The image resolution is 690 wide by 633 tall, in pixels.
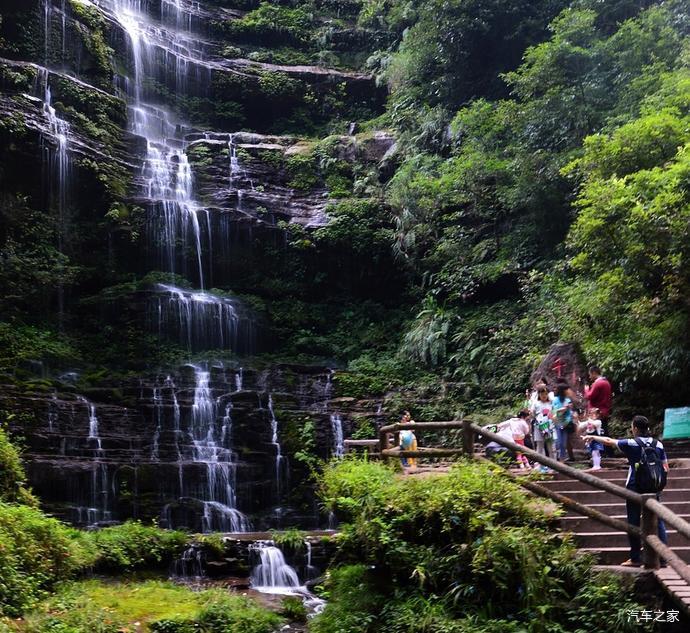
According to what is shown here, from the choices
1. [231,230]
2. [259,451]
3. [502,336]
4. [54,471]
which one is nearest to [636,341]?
[502,336]

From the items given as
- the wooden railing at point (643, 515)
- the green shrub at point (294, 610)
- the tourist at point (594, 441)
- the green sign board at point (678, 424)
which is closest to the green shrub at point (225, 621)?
the green shrub at point (294, 610)

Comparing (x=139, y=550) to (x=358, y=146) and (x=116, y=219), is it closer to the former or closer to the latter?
(x=116, y=219)

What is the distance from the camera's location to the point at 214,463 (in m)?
16.5

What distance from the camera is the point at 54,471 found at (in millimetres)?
14969

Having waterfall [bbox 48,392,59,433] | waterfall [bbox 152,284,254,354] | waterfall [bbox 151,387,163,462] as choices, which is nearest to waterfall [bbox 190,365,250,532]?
waterfall [bbox 151,387,163,462]

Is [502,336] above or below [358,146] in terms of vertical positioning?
below

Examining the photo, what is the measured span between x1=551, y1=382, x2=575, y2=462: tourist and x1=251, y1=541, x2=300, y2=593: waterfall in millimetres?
5412

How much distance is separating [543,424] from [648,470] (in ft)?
13.5

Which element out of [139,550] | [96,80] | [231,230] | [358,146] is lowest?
[139,550]

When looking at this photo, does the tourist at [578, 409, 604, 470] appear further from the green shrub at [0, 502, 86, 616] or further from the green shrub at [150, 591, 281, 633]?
the green shrub at [0, 502, 86, 616]

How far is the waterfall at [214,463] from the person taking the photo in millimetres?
15633

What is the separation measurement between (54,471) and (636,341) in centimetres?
1262

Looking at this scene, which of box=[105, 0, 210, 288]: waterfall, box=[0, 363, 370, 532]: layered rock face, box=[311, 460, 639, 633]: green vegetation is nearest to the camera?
box=[311, 460, 639, 633]: green vegetation

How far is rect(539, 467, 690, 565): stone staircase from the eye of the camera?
Answer: 23.7 feet
